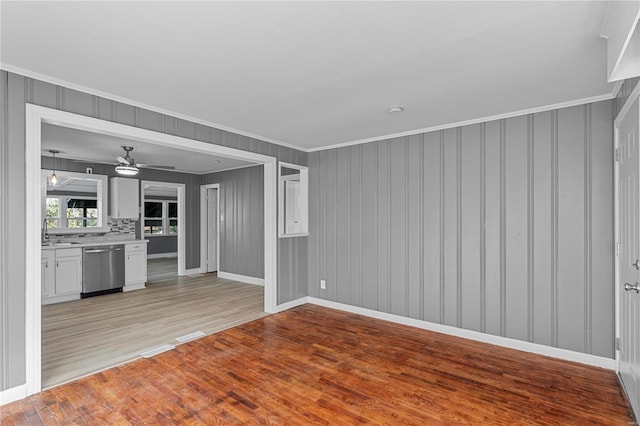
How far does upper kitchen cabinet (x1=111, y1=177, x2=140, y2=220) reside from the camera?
6.39 metres

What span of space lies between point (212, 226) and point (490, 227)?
6.37m

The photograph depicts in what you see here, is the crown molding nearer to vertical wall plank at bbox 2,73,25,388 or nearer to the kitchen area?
vertical wall plank at bbox 2,73,25,388

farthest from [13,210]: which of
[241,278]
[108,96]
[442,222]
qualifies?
[241,278]

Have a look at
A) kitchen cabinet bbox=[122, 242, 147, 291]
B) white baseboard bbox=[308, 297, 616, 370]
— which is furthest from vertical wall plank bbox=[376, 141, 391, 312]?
kitchen cabinet bbox=[122, 242, 147, 291]

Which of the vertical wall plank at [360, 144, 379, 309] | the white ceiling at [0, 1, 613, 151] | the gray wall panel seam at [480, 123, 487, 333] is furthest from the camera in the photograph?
the vertical wall plank at [360, 144, 379, 309]

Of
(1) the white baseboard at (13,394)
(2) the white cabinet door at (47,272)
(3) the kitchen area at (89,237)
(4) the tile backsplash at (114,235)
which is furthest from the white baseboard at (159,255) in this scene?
(1) the white baseboard at (13,394)

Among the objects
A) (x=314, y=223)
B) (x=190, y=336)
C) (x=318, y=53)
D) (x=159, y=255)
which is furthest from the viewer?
(x=159, y=255)

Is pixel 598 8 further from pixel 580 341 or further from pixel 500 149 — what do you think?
pixel 580 341

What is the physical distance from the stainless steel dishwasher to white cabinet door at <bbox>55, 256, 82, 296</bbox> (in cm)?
7

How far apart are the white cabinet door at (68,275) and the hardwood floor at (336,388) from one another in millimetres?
3245

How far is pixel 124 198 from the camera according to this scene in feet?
21.2

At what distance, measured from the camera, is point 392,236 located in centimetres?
432

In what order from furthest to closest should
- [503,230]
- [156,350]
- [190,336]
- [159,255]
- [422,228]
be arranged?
[159,255]
[422,228]
[190,336]
[503,230]
[156,350]

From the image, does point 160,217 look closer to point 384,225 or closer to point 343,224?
point 343,224
